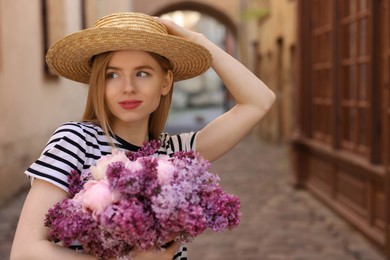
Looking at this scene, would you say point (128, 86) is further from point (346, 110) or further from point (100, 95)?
point (346, 110)

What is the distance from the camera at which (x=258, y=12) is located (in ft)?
57.7

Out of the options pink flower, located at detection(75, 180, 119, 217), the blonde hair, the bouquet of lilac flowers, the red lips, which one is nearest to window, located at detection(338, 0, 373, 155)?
the blonde hair

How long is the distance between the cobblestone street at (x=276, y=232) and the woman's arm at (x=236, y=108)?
139 inches

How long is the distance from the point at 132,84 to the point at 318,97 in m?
7.20

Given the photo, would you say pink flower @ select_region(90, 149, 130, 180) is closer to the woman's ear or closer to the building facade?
the woman's ear

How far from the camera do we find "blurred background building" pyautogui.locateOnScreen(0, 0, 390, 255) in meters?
6.09

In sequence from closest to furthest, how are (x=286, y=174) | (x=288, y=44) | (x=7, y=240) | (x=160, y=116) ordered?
(x=160, y=116) → (x=7, y=240) → (x=286, y=174) → (x=288, y=44)

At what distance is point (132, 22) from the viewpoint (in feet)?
6.34

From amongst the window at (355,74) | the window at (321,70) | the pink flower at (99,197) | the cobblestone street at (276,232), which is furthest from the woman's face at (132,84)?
the window at (321,70)

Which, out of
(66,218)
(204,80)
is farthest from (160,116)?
(204,80)

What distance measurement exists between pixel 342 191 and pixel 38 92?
5.20 metres

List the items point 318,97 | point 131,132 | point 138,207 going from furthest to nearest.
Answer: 1. point 318,97
2. point 131,132
3. point 138,207

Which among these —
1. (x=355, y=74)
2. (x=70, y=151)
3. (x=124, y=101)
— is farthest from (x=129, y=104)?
(x=355, y=74)

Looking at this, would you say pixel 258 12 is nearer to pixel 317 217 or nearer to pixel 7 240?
pixel 317 217
